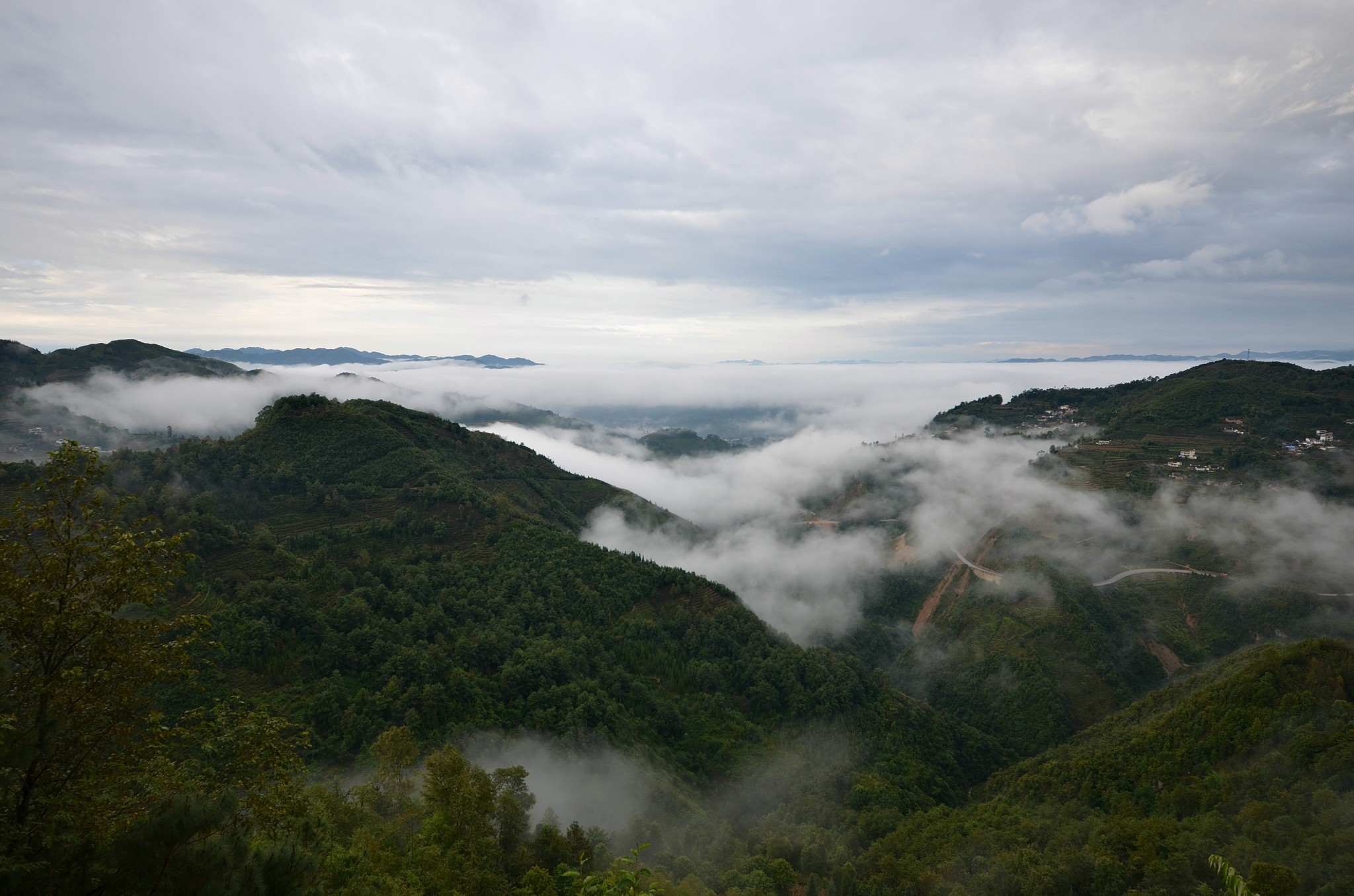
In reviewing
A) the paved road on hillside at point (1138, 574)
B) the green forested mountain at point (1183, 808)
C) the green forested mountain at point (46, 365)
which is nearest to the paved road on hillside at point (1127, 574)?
the paved road on hillside at point (1138, 574)

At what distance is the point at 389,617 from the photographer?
68.2 m

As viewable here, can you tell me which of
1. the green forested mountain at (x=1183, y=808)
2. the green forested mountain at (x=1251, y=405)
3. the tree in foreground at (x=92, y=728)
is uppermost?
the green forested mountain at (x=1251, y=405)

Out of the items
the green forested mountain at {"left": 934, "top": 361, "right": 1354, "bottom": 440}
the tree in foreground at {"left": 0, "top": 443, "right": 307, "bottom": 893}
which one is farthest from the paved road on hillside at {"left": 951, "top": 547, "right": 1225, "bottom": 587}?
the tree in foreground at {"left": 0, "top": 443, "right": 307, "bottom": 893}

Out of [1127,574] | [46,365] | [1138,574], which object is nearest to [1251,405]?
[1138,574]

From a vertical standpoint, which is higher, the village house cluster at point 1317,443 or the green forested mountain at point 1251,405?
the green forested mountain at point 1251,405

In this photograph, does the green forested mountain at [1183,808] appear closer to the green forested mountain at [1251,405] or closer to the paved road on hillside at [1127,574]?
the paved road on hillside at [1127,574]

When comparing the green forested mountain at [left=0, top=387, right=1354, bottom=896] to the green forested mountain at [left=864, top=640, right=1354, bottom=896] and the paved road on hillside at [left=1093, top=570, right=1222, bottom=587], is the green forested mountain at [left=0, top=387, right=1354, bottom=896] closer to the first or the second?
the green forested mountain at [left=864, top=640, right=1354, bottom=896]

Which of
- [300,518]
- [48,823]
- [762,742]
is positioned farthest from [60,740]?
[300,518]

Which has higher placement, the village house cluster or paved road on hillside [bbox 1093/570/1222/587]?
the village house cluster

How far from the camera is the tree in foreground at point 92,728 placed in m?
10.4

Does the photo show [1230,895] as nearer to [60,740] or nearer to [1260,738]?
[60,740]

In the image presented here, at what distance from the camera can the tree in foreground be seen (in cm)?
1041

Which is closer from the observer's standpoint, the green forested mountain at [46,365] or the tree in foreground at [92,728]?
the tree in foreground at [92,728]

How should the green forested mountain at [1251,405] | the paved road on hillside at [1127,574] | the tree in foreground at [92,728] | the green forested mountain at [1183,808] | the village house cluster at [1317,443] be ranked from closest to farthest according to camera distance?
1. the tree in foreground at [92,728]
2. the green forested mountain at [1183,808]
3. the paved road on hillside at [1127,574]
4. the village house cluster at [1317,443]
5. the green forested mountain at [1251,405]
